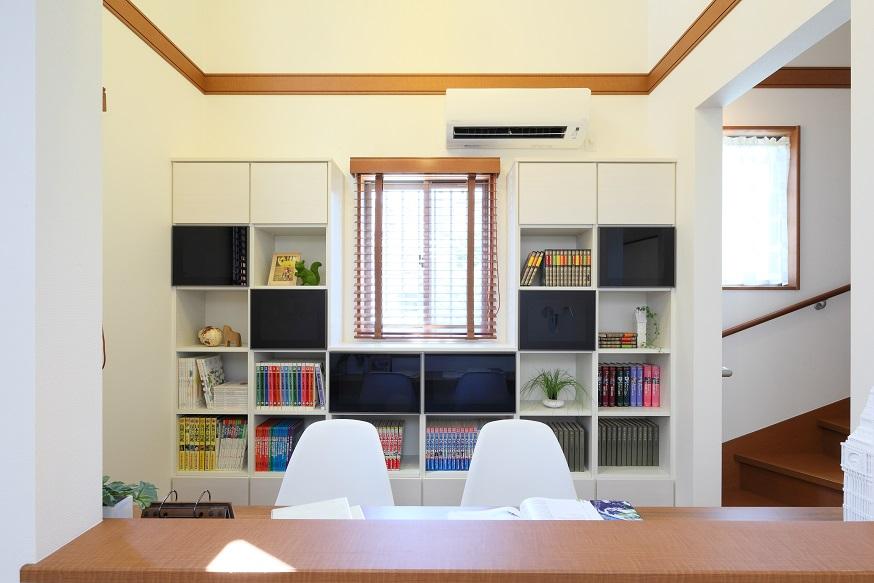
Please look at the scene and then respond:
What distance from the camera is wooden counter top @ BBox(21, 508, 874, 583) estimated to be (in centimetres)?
85

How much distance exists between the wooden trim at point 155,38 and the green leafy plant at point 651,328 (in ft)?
10.5

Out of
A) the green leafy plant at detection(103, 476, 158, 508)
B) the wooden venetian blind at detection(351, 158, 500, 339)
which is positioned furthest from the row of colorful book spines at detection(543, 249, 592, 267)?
the green leafy plant at detection(103, 476, 158, 508)

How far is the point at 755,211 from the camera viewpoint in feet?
11.8

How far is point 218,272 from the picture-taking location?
3.07 metres

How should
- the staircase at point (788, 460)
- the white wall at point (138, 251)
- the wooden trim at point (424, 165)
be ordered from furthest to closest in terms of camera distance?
the wooden trim at point (424, 165) < the staircase at point (788, 460) < the white wall at point (138, 251)

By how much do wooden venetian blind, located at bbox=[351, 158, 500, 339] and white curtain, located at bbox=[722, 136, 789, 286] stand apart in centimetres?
165

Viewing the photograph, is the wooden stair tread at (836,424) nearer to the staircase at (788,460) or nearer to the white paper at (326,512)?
the staircase at (788,460)

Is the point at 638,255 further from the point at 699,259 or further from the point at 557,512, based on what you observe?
the point at 557,512

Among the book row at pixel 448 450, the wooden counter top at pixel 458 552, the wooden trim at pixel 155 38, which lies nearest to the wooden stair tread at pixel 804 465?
the book row at pixel 448 450

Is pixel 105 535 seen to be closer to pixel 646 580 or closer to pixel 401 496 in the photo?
pixel 646 580

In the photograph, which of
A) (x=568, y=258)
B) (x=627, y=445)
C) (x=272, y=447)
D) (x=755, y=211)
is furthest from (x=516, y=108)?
(x=272, y=447)

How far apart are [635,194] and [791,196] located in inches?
52.8

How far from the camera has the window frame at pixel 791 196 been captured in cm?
354

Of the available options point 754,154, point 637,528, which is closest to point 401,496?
point 637,528
